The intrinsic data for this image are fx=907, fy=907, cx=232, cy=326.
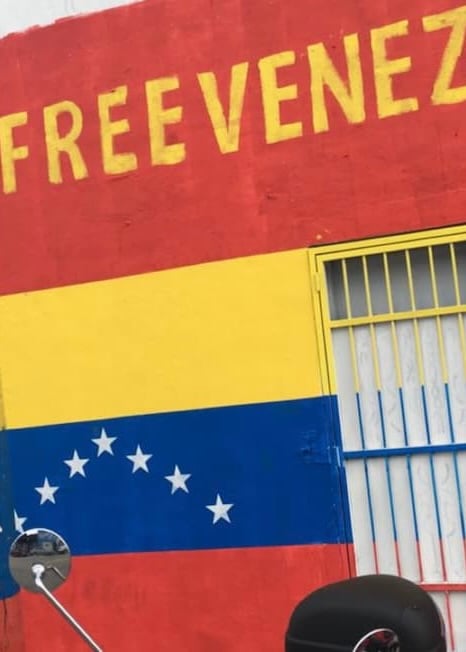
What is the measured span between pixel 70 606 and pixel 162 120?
282cm

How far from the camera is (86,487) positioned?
5.18 m

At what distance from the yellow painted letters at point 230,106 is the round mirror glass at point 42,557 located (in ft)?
8.19

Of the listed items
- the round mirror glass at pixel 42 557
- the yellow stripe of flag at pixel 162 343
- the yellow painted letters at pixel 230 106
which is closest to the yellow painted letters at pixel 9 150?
the yellow stripe of flag at pixel 162 343

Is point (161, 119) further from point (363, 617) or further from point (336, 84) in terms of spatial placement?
point (363, 617)

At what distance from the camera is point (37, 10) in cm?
538

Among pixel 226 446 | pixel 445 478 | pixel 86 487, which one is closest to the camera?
pixel 445 478

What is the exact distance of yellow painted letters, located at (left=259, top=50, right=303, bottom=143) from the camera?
189 inches

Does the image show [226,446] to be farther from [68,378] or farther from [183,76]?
[183,76]

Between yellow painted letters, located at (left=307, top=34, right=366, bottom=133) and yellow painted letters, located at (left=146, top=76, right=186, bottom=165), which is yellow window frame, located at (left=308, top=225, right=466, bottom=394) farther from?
yellow painted letters, located at (left=146, top=76, right=186, bottom=165)

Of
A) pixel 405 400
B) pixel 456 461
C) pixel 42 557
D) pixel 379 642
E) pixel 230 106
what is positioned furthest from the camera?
pixel 230 106

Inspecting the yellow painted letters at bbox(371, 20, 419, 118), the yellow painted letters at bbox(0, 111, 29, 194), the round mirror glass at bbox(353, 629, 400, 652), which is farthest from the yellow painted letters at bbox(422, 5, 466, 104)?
the round mirror glass at bbox(353, 629, 400, 652)

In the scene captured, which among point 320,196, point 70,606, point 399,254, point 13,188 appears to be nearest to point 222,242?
point 320,196

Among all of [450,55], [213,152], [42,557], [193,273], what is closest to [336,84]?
[450,55]

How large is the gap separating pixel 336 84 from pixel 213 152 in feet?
2.50
